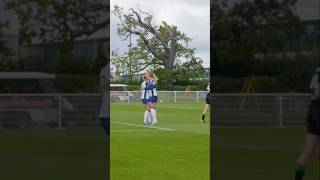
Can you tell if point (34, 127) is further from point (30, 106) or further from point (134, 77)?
point (134, 77)

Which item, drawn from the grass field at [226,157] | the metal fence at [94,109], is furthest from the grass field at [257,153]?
the metal fence at [94,109]

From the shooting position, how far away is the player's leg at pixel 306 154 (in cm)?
529

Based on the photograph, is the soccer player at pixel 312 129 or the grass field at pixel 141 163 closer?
the soccer player at pixel 312 129

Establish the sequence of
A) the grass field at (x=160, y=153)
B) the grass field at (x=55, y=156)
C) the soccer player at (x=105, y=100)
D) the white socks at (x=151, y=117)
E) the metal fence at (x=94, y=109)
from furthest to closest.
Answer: the white socks at (x=151, y=117) → the grass field at (x=160, y=153) → the grass field at (x=55, y=156) → the soccer player at (x=105, y=100) → the metal fence at (x=94, y=109)

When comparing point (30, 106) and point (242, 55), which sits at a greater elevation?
point (242, 55)

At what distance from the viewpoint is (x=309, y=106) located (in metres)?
5.35

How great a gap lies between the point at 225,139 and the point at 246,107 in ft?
2.01

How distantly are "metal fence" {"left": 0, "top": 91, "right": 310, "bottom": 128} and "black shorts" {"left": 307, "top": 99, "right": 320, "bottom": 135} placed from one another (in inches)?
5.0

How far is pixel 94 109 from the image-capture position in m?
6.52

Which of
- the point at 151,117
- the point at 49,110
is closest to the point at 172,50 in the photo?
the point at 151,117

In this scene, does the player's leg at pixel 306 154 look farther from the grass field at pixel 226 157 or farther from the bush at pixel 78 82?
the bush at pixel 78 82

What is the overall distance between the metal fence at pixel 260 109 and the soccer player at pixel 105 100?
113 cm

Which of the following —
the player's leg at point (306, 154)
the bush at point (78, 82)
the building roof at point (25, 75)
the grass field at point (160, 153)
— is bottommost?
the grass field at point (160, 153)

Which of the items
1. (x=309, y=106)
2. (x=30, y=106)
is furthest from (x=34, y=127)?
(x=309, y=106)
